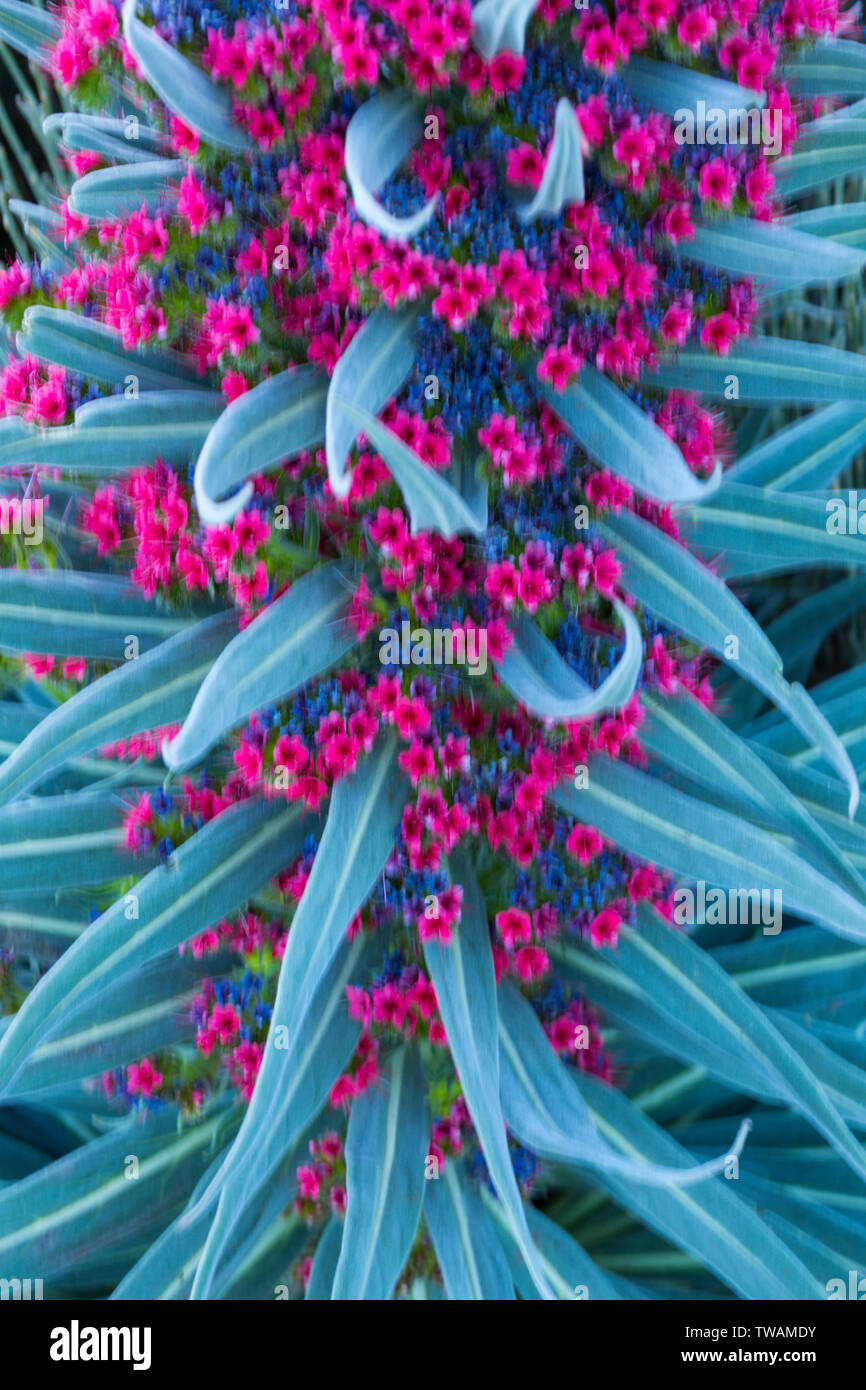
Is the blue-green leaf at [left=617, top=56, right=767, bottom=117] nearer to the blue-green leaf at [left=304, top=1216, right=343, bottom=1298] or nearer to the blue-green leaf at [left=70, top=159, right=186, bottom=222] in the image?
the blue-green leaf at [left=70, top=159, right=186, bottom=222]

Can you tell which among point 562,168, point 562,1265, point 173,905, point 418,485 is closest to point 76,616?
point 173,905

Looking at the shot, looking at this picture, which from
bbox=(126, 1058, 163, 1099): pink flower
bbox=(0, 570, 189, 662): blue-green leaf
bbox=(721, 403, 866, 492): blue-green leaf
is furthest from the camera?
bbox=(721, 403, 866, 492): blue-green leaf

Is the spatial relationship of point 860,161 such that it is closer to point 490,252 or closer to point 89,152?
point 490,252

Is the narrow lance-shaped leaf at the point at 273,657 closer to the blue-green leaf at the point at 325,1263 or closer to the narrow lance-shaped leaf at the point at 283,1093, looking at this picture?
the narrow lance-shaped leaf at the point at 283,1093

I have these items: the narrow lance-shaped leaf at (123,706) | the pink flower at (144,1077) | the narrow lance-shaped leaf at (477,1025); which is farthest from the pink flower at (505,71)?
the pink flower at (144,1077)

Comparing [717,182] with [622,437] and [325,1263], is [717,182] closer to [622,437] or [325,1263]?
[622,437]

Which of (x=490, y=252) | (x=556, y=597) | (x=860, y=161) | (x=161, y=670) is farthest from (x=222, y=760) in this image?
(x=860, y=161)

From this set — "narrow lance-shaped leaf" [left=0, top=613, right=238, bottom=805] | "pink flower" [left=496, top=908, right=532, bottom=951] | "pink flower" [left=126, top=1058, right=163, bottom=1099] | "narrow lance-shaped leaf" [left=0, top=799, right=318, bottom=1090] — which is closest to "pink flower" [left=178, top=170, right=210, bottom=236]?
"narrow lance-shaped leaf" [left=0, top=613, right=238, bottom=805]

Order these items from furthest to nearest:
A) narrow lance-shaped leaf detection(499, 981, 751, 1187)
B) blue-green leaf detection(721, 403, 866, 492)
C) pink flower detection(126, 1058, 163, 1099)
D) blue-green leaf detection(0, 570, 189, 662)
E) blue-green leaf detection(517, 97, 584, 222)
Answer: blue-green leaf detection(721, 403, 866, 492)
pink flower detection(126, 1058, 163, 1099)
blue-green leaf detection(0, 570, 189, 662)
narrow lance-shaped leaf detection(499, 981, 751, 1187)
blue-green leaf detection(517, 97, 584, 222)

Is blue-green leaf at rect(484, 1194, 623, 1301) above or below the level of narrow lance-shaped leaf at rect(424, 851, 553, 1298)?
below

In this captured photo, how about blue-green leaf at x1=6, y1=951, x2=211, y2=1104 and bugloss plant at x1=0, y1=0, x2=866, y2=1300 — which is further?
blue-green leaf at x1=6, y1=951, x2=211, y2=1104
